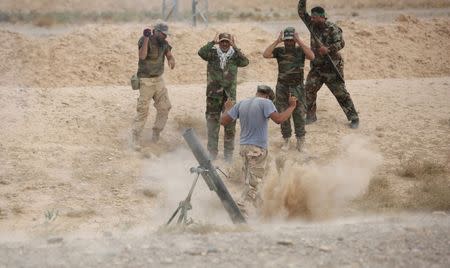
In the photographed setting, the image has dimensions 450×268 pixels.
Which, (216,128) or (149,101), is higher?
(149,101)

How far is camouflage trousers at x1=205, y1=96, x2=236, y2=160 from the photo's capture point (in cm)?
1110

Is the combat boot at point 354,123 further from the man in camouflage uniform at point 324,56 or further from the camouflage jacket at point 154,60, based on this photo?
the camouflage jacket at point 154,60

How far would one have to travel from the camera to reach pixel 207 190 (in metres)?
10.8

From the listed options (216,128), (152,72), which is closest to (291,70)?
(216,128)

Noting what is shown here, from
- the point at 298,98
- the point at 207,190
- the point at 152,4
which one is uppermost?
the point at 298,98

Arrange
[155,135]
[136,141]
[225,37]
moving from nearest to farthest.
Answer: [225,37] < [136,141] < [155,135]

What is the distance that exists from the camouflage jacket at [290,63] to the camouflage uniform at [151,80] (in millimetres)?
1527

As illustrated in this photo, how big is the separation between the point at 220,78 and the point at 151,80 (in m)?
1.01

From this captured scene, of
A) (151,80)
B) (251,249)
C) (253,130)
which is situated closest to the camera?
(251,249)

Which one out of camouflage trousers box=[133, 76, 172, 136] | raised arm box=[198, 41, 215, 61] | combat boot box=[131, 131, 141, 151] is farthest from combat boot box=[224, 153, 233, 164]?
raised arm box=[198, 41, 215, 61]

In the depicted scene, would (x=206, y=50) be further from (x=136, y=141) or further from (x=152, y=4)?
(x=152, y=4)

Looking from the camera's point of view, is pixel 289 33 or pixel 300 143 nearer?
pixel 289 33

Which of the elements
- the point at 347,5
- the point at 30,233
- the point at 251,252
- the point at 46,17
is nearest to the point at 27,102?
the point at 30,233

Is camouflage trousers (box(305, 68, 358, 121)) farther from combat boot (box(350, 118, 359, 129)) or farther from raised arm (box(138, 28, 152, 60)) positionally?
raised arm (box(138, 28, 152, 60))
